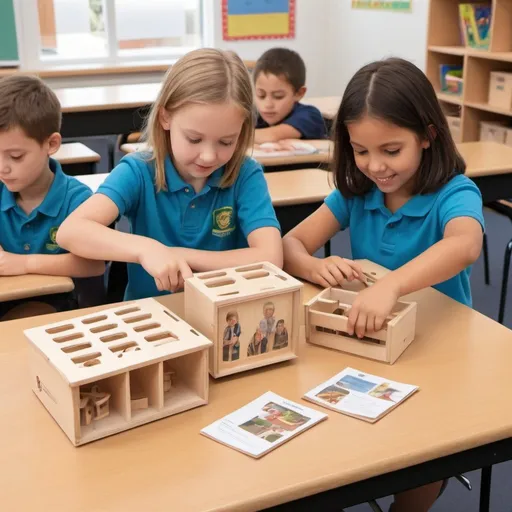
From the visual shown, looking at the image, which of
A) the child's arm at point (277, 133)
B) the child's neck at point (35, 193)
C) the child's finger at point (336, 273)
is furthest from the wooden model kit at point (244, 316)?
the child's arm at point (277, 133)

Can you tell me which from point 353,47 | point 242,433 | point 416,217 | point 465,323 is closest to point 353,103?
point 416,217

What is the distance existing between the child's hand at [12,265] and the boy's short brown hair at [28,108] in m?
0.39

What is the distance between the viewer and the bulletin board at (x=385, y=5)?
5801mm

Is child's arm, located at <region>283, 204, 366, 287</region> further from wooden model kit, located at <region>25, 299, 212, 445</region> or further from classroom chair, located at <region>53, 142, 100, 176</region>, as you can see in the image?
classroom chair, located at <region>53, 142, 100, 176</region>

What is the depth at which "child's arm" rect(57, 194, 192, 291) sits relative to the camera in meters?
1.41

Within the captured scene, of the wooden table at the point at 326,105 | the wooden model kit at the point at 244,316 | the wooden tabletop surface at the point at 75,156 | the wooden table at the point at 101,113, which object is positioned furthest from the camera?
the wooden table at the point at 326,105

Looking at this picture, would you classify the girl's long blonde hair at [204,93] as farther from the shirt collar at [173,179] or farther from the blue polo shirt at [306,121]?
the blue polo shirt at [306,121]

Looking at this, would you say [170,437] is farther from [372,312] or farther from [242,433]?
[372,312]

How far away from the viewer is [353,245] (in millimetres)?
1965

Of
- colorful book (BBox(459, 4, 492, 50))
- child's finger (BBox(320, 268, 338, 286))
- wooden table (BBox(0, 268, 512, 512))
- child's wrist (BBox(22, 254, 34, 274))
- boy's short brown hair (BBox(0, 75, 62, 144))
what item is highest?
colorful book (BBox(459, 4, 492, 50))

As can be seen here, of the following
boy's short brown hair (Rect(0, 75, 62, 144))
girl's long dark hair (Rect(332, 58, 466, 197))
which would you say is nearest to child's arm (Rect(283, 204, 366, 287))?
girl's long dark hair (Rect(332, 58, 466, 197))

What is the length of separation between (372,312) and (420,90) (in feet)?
1.97

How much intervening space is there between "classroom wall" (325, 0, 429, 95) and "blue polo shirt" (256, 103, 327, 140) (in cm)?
216

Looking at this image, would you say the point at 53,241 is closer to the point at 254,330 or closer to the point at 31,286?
the point at 31,286
